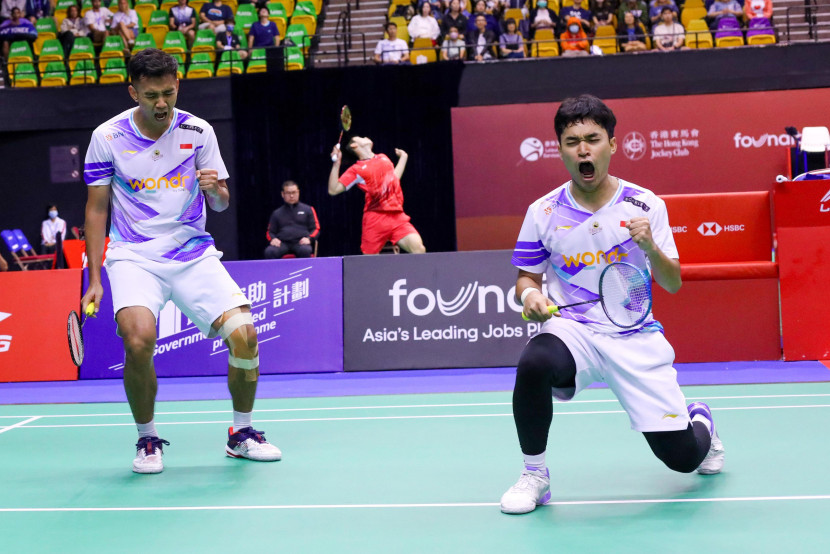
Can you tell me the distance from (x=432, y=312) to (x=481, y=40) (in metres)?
7.40

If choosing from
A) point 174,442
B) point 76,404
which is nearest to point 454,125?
point 76,404

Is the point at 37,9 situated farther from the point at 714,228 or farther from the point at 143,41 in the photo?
Answer: the point at 714,228

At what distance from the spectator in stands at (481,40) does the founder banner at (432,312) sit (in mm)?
6886

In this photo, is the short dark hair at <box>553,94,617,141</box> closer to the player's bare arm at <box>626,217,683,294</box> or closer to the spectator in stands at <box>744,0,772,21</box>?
the player's bare arm at <box>626,217,683,294</box>

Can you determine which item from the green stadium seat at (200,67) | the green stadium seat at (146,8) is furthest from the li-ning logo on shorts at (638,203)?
the green stadium seat at (146,8)

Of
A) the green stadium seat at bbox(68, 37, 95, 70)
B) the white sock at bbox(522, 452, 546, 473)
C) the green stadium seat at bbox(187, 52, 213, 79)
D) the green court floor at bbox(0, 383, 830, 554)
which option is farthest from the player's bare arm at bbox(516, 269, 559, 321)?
the green stadium seat at bbox(68, 37, 95, 70)

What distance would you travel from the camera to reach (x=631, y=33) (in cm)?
1321

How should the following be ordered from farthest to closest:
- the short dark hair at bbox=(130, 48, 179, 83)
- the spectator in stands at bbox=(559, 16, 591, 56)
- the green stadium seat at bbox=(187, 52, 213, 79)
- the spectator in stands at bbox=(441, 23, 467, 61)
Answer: the green stadium seat at bbox=(187, 52, 213, 79)
the spectator in stands at bbox=(441, 23, 467, 61)
the spectator in stands at bbox=(559, 16, 591, 56)
the short dark hair at bbox=(130, 48, 179, 83)

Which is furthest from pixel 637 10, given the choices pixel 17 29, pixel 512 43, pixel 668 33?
pixel 17 29

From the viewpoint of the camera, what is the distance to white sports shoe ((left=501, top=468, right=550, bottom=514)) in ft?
9.92

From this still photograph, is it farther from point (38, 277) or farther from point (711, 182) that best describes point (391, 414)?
point (711, 182)

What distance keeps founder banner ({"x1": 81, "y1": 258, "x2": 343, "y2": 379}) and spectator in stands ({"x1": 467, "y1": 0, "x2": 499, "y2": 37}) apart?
742 centimetres

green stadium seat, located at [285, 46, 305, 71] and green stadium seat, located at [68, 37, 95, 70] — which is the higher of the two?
green stadium seat, located at [68, 37, 95, 70]

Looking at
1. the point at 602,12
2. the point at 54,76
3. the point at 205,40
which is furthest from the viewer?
the point at 54,76
